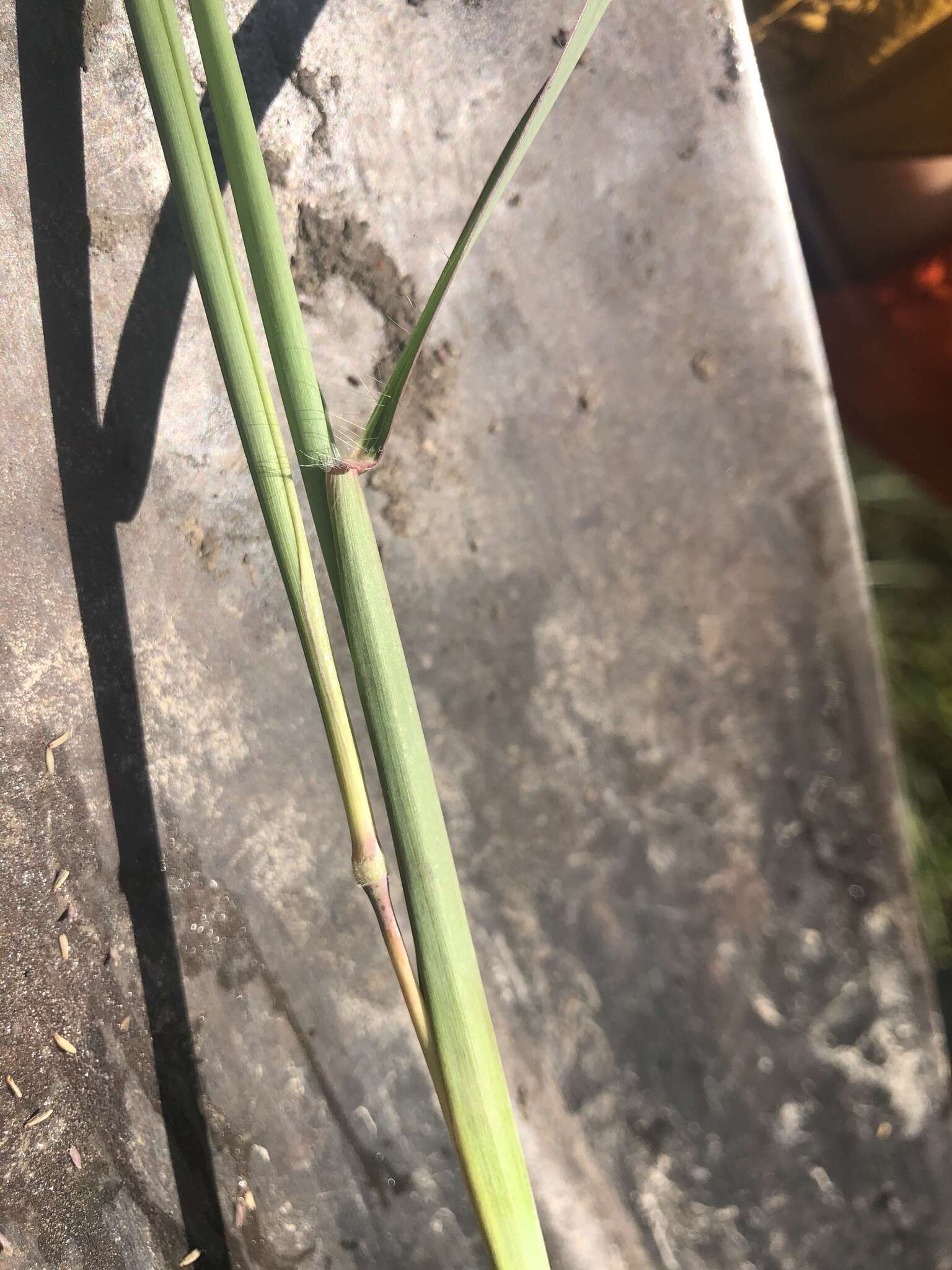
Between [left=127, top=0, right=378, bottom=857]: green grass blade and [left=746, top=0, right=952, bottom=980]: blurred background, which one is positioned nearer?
[left=127, top=0, right=378, bottom=857]: green grass blade

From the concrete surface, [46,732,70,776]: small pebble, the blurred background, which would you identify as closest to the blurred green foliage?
the blurred background

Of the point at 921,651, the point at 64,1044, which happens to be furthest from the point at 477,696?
the point at 921,651

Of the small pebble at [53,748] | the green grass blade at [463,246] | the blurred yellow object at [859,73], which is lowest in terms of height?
the small pebble at [53,748]

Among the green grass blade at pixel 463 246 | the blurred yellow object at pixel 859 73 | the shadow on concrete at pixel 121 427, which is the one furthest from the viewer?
the blurred yellow object at pixel 859 73

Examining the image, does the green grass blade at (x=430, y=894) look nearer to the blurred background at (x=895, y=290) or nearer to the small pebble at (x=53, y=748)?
the small pebble at (x=53, y=748)

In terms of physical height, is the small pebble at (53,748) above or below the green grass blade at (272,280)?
below

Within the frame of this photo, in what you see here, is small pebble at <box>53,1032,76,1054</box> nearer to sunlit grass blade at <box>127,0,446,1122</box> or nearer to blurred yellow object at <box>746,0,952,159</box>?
sunlit grass blade at <box>127,0,446,1122</box>

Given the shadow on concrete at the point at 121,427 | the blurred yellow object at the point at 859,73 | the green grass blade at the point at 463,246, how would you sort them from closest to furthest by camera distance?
1. the green grass blade at the point at 463,246
2. the shadow on concrete at the point at 121,427
3. the blurred yellow object at the point at 859,73

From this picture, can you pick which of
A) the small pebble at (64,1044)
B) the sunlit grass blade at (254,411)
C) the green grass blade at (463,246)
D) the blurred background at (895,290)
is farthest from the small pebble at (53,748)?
the blurred background at (895,290)
